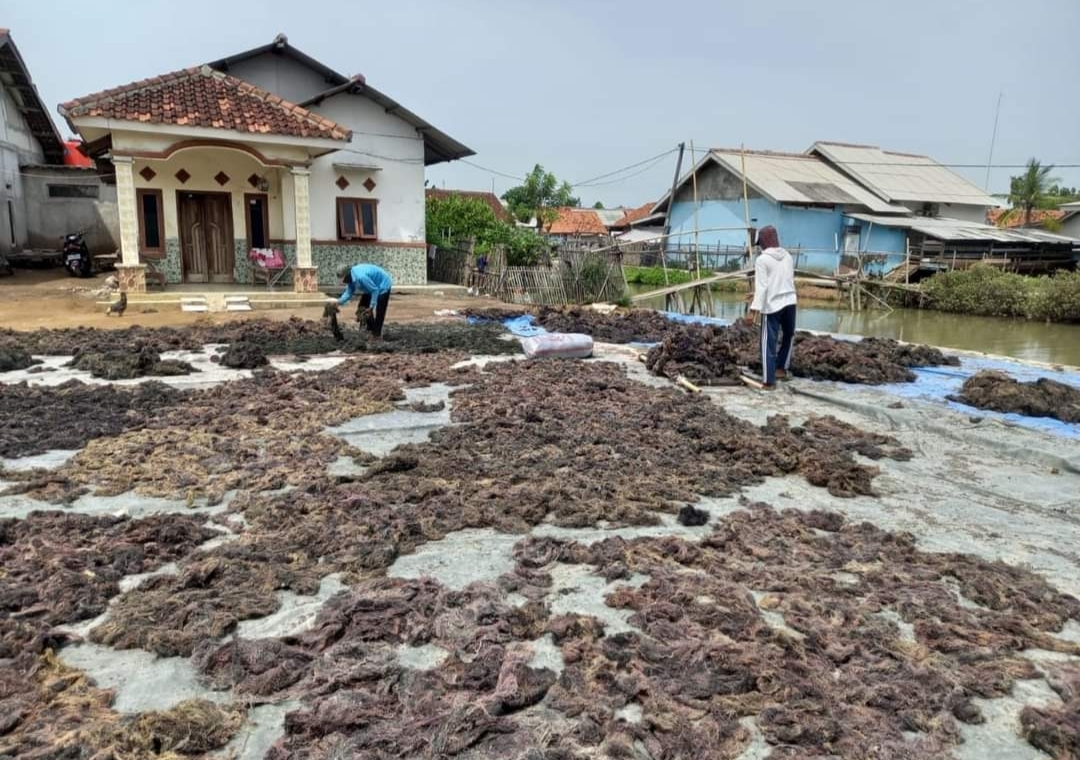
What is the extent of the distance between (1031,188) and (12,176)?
149 feet

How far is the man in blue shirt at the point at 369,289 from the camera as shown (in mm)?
8914

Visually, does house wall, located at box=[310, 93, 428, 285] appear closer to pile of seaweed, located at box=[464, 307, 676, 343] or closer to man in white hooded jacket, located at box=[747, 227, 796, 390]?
pile of seaweed, located at box=[464, 307, 676, 343]

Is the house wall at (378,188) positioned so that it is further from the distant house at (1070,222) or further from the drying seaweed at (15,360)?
the distant house at (1070,222)

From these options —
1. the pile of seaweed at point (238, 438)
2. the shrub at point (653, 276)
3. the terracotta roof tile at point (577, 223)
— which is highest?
the terracotta roof tile at point (577, 223)

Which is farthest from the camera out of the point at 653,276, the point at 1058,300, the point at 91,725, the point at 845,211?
the point at 845,211

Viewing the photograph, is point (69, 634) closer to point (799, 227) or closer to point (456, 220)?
point (456, 220)

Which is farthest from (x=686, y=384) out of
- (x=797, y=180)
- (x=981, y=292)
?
(x=797, y=180)

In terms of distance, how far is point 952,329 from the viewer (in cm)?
1992

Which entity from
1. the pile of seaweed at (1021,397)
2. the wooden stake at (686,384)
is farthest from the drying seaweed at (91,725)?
the pile of seaweed at (1021,397)

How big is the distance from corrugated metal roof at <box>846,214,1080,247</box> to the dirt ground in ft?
63.9

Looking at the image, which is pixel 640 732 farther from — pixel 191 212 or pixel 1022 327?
pixel 1022 327

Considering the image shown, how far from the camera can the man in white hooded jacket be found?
7191 millimetres

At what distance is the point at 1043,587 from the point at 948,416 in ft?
10.7

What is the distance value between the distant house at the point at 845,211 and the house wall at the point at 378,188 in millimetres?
12563
